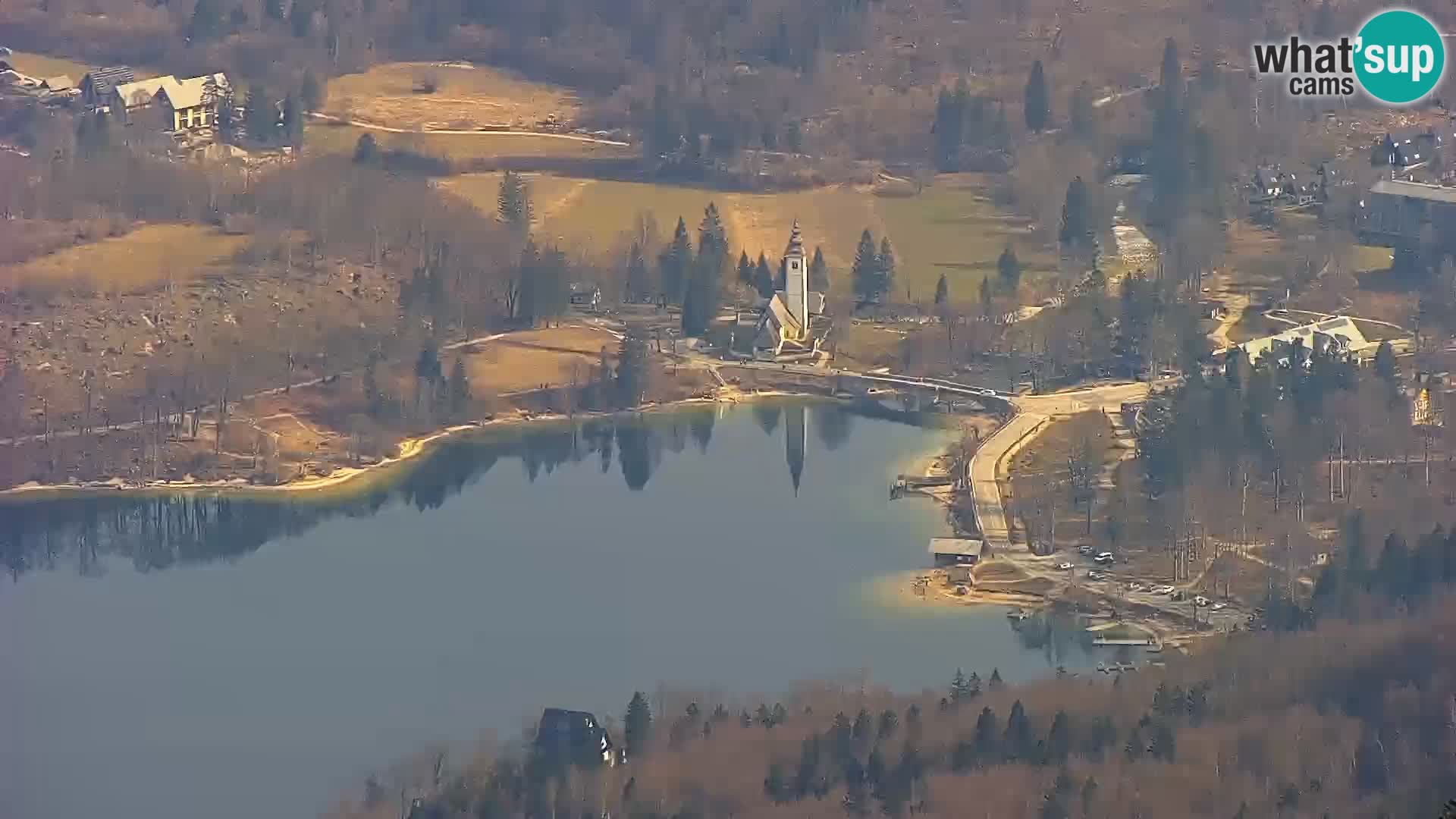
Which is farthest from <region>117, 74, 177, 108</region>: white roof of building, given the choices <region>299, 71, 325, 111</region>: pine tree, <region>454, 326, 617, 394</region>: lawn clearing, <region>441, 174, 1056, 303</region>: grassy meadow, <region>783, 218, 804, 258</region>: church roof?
<region>783, 218, 804, 258</region>: church roof

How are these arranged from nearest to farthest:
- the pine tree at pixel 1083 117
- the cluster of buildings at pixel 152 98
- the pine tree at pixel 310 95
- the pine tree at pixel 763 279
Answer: the pine tree at pixel 763 279 < the pine tree at pixel 1083 117 < the cluster of buildings at pixel 152 98 < the pine tree at pixel 310 95

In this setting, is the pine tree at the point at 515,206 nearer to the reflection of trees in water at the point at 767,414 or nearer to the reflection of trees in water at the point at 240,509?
the reflection of trees in water at the point at 767,414

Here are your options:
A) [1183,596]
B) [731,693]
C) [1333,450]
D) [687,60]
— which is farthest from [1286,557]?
[687,60]

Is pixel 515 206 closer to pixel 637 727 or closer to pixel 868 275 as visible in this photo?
pixel 868 275

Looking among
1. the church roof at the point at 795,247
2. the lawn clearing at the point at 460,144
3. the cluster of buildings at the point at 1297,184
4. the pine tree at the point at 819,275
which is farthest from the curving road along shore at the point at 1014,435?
the lawn clearing at the point at 460,144

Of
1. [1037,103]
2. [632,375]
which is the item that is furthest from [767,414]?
[1037,103]
